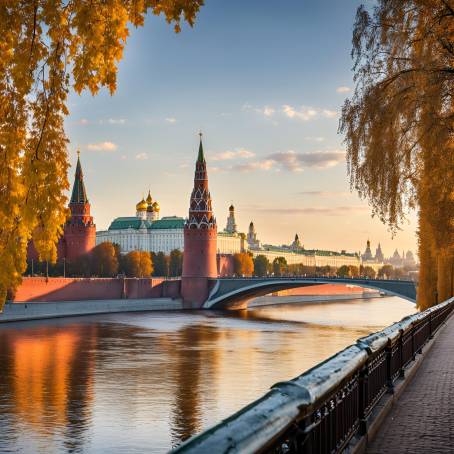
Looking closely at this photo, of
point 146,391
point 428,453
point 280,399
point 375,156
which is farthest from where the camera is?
point 146,391

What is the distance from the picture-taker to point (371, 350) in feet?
15.2

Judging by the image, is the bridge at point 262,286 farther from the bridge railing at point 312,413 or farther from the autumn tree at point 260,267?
the bridge railing at point 312,413

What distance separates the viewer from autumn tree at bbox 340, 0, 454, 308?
8.93m

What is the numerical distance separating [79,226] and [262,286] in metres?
24.1

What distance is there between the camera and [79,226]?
73812 millimetres

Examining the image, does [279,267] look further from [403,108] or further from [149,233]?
[403,108]

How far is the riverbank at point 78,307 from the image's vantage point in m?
42.8

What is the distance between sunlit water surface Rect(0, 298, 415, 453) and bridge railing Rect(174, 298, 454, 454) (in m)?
8.99

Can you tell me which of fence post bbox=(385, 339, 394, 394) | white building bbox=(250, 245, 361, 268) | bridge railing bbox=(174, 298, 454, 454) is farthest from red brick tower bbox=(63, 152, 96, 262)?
bridge railing bbox=(174, 298, 454, 454)

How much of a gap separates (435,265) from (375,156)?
12.3 meters

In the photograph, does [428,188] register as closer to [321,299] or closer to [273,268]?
[321,299]

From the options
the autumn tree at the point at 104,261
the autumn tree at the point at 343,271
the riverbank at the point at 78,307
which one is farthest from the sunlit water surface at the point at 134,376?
the autumn tree at the point at 343,271

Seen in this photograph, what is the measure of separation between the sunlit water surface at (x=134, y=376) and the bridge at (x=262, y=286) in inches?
351

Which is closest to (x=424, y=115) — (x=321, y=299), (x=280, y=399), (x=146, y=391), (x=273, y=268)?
(x=280, y=399)
